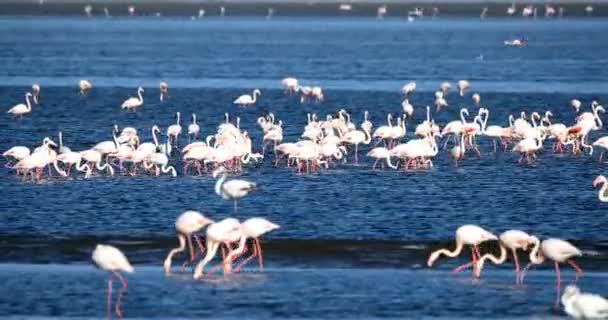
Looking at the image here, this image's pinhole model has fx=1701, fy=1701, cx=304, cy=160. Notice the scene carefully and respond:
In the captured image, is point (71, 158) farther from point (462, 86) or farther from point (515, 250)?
point (462, 86)

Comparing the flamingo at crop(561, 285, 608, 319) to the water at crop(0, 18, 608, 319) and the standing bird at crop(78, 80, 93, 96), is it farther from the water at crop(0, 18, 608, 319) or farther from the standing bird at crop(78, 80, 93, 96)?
the standing bird at crop(78, 80, 93, 96)

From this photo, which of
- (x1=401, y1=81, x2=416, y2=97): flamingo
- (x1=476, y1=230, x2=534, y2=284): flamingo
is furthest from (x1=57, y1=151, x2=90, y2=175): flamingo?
(x1=401, y1=81, x2=416, y2=97): flamingo

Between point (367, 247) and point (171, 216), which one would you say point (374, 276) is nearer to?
point (367, 247)

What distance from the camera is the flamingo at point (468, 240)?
19828mm

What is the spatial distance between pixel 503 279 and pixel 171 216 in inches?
257

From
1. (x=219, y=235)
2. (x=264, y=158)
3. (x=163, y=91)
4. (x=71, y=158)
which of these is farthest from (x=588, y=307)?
(x=163, y=91)

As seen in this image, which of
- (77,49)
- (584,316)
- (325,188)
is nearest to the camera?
(584,316)

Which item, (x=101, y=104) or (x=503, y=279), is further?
(x=101, y=104)

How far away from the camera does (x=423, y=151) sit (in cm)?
3123

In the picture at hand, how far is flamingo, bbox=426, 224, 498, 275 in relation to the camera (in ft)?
65.1

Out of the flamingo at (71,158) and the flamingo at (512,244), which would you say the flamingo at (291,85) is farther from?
the flamingo at (512,244)

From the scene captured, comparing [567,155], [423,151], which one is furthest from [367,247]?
[567,155]

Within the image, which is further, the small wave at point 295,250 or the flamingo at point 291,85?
the flamingo at point 291,85

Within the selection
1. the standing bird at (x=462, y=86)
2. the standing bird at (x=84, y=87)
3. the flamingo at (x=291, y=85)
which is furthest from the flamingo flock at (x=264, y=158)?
the standing bird at (x=84, y=87)
